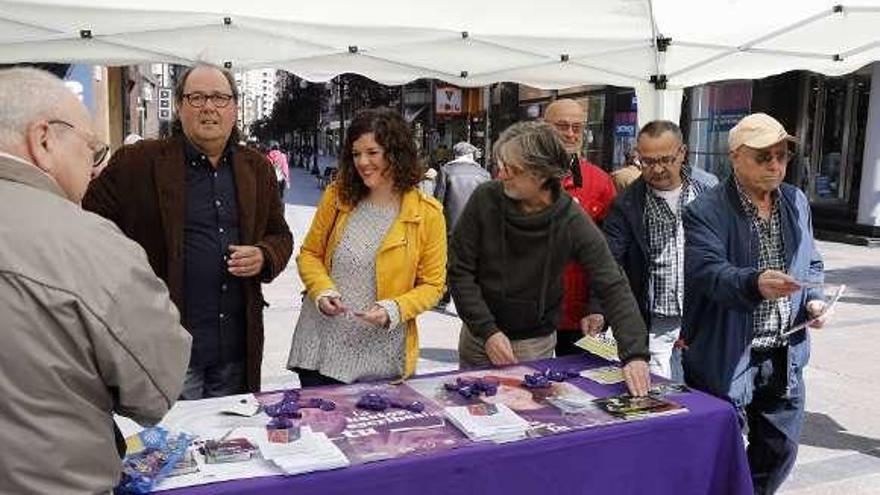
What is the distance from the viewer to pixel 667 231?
3334 mm

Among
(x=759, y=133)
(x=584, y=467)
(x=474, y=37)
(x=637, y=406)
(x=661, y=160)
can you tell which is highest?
(x=474, y=37)

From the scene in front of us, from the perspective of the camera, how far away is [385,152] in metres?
2.63

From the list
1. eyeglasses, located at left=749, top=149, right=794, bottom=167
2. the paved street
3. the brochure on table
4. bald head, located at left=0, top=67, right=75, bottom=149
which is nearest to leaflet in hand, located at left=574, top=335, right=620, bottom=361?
the brochure on table

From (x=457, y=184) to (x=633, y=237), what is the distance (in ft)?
11.0

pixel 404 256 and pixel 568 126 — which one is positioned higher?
pixel 568 126

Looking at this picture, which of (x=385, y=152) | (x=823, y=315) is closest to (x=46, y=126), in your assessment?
(x=385, y=152)

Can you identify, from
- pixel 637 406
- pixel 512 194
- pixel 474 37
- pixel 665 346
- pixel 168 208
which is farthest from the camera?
pixel 474 37

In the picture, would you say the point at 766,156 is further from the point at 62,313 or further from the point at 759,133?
A: the point at 62,313

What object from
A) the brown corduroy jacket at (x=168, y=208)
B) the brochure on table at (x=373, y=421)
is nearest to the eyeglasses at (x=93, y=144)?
the brochure on table at (x=373, y=421)

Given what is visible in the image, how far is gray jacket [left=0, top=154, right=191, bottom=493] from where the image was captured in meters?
1.24

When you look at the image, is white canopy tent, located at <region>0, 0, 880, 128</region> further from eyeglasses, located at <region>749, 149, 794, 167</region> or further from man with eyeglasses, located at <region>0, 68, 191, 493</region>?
man with eyeglasses, located at <region>0, 68, 191, 493</region>

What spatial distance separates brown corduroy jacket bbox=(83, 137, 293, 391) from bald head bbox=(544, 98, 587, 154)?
1546mm

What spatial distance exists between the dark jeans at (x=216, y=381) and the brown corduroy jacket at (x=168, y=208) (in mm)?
34

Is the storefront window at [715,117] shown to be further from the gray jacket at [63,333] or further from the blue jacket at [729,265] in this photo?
the gray jacket at [63,333]
